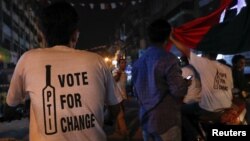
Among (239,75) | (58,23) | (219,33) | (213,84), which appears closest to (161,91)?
(219,33)

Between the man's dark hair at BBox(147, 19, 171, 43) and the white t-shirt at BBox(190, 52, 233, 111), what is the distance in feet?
3.79

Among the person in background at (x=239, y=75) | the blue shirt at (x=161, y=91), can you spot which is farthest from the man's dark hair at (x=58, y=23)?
the person in background at (x=239, y=75)

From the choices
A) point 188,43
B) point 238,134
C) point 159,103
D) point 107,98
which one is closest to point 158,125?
point 159,103

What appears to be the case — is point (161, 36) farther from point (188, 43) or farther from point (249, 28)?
point (188, 43)

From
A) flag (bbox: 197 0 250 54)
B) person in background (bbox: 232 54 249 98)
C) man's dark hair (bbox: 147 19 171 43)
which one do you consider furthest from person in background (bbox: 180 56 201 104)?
man's dark hair (bbox: 147 19 171 43)

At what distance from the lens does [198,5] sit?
1442 inches

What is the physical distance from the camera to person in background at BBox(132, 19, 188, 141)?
14.0 ft

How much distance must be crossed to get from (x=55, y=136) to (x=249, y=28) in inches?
112

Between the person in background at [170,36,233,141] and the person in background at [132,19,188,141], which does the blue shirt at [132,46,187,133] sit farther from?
the person in background at [170,36,233,141]

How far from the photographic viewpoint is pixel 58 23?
113 inches

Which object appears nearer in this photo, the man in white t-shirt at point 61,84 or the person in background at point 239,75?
the man in white t-shirt at point 61,84

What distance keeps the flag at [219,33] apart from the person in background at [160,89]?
3.03 ft

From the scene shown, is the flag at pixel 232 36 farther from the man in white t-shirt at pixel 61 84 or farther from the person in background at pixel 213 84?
the man in white t-shirt at pixel 61 84

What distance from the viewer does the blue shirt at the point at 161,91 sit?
14.0 ft
